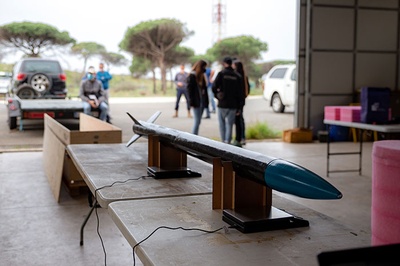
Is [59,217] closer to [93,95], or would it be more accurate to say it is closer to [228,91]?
[228,91]

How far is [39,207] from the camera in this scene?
5242 millimetres

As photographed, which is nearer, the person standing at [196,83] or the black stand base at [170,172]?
the black stand base at [170,172]

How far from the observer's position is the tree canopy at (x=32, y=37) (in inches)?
589

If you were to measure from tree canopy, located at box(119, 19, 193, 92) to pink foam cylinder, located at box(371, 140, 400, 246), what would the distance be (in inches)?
806

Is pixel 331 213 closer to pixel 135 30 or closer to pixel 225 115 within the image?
pixel 225 115

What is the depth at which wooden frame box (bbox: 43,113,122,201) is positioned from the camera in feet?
17.5

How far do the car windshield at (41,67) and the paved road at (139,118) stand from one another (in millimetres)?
1104

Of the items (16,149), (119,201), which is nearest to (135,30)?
(16,149)

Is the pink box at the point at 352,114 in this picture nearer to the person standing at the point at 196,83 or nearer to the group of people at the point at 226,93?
the group of people at the point at 226,93

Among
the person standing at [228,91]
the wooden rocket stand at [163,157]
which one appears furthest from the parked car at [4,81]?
the wooden rocket stand at [163,157]

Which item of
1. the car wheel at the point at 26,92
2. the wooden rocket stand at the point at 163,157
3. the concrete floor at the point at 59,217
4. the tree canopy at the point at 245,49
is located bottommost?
the concrete floor at the point at 59,217

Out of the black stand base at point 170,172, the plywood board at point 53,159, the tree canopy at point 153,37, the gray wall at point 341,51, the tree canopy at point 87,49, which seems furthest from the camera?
the tree canopy at point 153,37

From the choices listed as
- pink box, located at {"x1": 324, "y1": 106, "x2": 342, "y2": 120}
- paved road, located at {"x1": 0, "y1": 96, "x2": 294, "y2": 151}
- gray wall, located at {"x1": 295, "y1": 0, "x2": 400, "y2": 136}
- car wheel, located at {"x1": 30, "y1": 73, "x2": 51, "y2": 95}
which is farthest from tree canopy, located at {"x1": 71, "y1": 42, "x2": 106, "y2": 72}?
pink box, located at {"x1": 324, "y1": 106, "x2": 342, "y2": 120}

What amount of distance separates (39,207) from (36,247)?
1.27 meters
